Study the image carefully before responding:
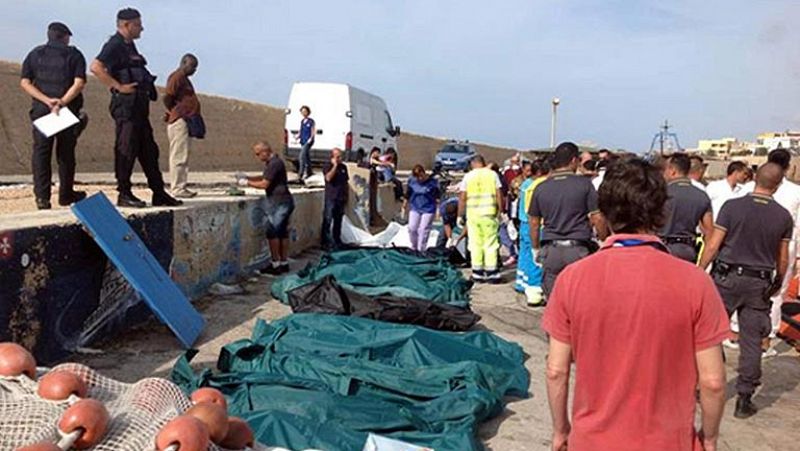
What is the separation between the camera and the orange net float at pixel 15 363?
9.29ft

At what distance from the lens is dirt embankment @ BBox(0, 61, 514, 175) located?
19.1 metres

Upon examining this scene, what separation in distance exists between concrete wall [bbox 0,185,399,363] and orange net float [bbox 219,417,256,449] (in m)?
2.95

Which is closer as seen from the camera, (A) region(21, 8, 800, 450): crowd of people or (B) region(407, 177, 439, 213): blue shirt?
(A) region(21, 8, 800, 450): crowd of people

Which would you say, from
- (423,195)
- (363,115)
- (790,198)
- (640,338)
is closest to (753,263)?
(790,198)

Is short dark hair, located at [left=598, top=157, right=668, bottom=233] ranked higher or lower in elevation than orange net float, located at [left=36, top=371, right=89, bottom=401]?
higher

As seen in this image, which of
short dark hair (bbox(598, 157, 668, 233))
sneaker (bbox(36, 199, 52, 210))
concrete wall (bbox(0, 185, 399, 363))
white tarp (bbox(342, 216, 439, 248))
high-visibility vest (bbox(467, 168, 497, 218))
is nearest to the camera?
short dark hair (bbox(598, 157, 668, 233))

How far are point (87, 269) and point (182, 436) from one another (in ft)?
13.9

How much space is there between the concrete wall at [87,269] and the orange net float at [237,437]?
2.95 metres

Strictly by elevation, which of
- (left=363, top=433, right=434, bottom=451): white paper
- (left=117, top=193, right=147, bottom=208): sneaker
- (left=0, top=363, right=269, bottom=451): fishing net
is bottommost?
(left=363, top=433, right=434, bottom=451): white paper

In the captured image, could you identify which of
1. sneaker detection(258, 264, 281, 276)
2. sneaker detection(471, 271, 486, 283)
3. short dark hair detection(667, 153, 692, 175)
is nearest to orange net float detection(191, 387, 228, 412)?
short dark hair detection(667, 153, 692, 175)

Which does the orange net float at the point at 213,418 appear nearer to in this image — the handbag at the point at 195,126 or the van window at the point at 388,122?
the handbag at the point at 195,126

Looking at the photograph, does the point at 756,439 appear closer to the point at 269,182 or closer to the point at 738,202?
the point at 738,202

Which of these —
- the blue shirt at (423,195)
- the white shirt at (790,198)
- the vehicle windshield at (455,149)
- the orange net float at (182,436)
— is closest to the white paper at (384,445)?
the orange net float at (182,436)

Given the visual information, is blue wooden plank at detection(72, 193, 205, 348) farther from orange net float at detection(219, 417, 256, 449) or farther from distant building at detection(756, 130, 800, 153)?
distant building at detection(756, 130, 800, 153)
